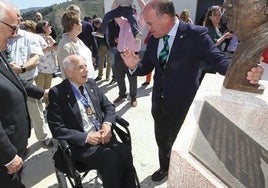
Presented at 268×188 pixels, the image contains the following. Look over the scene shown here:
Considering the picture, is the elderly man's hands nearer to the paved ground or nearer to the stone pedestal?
the paved ground

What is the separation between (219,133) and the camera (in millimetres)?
1730

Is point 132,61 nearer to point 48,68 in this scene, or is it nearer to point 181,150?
point 181,150

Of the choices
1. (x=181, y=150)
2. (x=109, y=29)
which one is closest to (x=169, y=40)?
A: (x=181, y=150)

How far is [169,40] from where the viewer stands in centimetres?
278

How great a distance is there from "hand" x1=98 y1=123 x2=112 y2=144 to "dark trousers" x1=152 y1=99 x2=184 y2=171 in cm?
56

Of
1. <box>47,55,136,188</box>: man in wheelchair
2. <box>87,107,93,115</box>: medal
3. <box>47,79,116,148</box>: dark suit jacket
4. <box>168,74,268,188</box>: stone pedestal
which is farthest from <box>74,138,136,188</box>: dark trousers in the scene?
<box>168,74,268,188</box>: stone pedestal

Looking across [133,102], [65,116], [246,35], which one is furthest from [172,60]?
[133,102]

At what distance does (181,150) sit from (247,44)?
3.43ft

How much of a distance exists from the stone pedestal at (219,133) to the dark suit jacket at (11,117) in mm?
1302

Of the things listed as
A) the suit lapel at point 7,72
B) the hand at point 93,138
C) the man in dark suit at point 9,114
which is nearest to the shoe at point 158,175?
the hand at point 93,138

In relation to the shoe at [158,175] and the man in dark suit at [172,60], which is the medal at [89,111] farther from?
the shoe at [158,175]

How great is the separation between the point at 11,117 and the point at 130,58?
1.27 m

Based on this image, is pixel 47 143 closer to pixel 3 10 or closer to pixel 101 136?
pixel 101 136

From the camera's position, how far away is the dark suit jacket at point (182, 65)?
2682 millimetres
